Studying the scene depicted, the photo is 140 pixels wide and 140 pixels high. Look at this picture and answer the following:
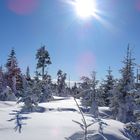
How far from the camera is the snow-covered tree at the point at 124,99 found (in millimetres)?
37312

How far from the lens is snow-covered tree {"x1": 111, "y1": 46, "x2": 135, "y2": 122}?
37.3 metres

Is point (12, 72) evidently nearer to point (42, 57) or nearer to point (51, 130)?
point (42, 57)

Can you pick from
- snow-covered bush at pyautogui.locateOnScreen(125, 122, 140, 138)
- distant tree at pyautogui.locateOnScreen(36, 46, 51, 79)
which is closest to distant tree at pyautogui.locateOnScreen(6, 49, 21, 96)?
distant tree at pyautogui.locateOnScreen(36, 46, 51, 79)

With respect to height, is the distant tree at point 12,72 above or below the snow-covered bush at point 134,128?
above

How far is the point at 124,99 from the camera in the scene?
124 feet

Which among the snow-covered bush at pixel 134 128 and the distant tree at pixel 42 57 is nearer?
the snow-covered bush at pixel 134 128

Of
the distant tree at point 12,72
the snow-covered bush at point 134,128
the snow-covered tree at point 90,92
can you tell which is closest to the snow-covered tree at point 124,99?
the snow-covered tree at point 90,92

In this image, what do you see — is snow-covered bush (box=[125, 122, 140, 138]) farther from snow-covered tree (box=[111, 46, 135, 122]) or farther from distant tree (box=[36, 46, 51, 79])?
distant tree (box=[36, 46, 51, 79])

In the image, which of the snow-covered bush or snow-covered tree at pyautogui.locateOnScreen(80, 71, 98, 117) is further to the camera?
snow-covered tree at pyautogui.locateOnScreen(80, 71, 98, 117)

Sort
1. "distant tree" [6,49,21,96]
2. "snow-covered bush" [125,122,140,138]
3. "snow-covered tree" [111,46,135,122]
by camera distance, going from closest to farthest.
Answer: "snow-covered bush" [125,122,140,138]
"snow-covered tree" [111,46,135,122]
"distant tree" [6,49,21,96]

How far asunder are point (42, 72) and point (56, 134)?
48709 millimetres

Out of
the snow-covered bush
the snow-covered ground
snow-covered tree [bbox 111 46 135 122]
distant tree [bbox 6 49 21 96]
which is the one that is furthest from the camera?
distant tree [bbox 6 49 21 96]

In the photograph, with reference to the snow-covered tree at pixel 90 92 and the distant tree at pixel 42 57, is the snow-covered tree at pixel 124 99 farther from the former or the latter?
the distant tree at pixel 42 57

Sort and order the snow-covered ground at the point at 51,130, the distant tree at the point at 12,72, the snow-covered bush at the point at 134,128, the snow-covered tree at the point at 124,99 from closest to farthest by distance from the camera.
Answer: the snow-covered ground at the point at 51,130 → the snow-covered bush at the point at 134,128 → the snow-covered tree at the point at 124,99 → the distant tree at the point at 12,72
